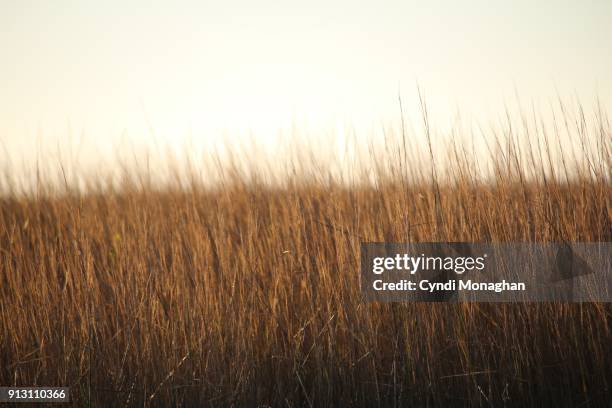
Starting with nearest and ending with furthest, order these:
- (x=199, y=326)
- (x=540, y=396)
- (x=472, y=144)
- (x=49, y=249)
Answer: (x=540, y=396), (x=199, y=326), (x=472, y=144), (x=49, y=249)

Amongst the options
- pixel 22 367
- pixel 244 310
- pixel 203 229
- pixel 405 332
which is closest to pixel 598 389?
pixel 405 332

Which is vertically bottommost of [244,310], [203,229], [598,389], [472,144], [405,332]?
[598,389]

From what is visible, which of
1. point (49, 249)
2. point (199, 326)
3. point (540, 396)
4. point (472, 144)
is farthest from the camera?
point (49, 249)

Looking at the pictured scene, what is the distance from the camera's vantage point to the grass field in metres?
2.24

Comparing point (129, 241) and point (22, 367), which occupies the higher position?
point (129, 241)

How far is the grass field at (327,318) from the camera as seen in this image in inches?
88.4

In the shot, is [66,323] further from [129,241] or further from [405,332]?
[405,332]

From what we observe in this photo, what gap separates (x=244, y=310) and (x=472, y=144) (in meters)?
1.22

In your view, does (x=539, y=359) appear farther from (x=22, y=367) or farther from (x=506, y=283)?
(x=22, y=367)

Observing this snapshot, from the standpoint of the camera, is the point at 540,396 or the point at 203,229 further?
the point at 203,229

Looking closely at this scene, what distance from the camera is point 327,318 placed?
2326 mm

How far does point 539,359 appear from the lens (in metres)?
2.22

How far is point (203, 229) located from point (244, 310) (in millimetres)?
512

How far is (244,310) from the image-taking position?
7.65 ft
